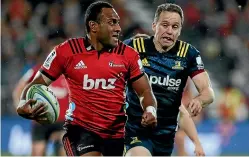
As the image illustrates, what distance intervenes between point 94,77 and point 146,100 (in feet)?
1.72

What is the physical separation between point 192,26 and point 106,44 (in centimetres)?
1116

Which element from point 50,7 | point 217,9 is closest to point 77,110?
point 50,7

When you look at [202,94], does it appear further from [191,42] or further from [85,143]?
[191,42]

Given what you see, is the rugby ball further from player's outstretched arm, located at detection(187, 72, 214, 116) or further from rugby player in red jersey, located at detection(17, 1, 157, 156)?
player's outstretched arm, located at detection(187, 72, 214, 116)

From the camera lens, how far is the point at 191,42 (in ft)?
56.9

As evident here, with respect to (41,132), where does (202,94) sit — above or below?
above

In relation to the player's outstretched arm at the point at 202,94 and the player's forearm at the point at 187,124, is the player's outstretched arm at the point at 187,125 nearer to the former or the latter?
the player's forearm at the point at 187,124

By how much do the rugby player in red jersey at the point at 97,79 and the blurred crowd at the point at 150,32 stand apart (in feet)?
27.2

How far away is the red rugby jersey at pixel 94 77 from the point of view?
21.7ft

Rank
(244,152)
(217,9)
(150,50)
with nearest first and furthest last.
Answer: (150,50), (244,152), (217,9)

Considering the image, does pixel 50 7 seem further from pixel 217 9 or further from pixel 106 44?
pixel 106 44

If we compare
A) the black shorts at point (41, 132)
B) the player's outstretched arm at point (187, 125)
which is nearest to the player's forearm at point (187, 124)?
the player's outstretched arm at point (187, 125)

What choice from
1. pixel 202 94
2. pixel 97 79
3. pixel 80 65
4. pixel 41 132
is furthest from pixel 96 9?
pixel 41 132

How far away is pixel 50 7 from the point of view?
56.5ft
